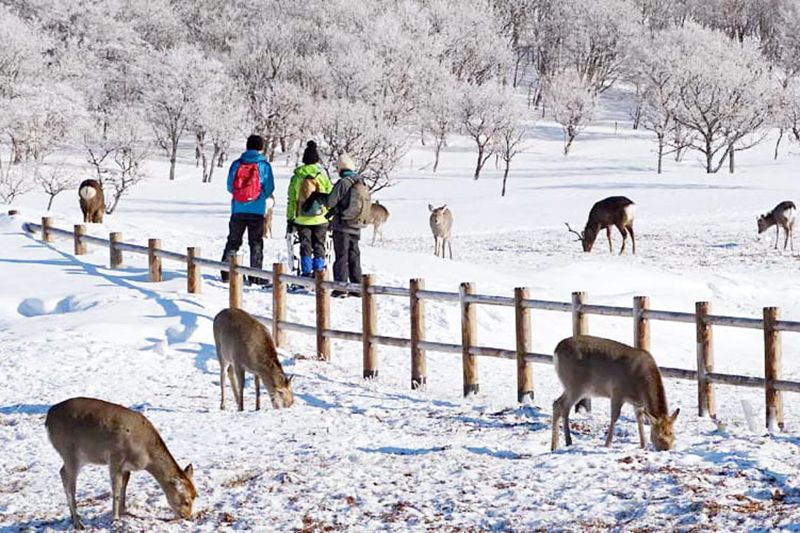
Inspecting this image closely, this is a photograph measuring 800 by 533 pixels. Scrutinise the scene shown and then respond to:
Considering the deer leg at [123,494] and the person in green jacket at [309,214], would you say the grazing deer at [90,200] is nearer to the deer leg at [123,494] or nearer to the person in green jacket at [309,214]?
the person in green jacket at [309,214]

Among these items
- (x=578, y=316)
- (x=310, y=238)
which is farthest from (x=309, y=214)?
(x=578, y=316)

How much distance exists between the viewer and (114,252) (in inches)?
733

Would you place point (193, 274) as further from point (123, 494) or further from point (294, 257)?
point (123, 494)

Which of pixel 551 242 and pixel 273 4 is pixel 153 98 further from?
pixel 551 242

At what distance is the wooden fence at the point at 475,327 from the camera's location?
11.1 metres

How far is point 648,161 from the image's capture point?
223ft

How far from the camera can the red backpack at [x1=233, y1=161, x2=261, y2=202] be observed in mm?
16750

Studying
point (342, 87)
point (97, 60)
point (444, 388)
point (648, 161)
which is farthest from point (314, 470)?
point (97, 60)

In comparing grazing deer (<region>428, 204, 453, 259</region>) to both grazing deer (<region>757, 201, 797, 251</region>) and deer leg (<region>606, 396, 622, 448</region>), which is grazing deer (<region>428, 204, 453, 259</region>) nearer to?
A: grazing deer (<region>757, 201, 797, 251</region>)

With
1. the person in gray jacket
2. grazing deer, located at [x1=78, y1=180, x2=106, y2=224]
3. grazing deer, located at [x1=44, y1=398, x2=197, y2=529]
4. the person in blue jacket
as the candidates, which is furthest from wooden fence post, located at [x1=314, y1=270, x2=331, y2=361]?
grazing deer, located at [x1=78, y1=180, x2=106, y2=224]

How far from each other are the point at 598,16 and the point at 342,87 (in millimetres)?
30811

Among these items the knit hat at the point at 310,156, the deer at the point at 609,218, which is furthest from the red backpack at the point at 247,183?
the deer at the point at 609,218

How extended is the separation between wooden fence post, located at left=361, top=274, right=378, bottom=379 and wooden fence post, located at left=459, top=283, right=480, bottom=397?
1.24 meters

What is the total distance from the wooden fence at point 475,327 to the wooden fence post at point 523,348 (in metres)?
0.01
